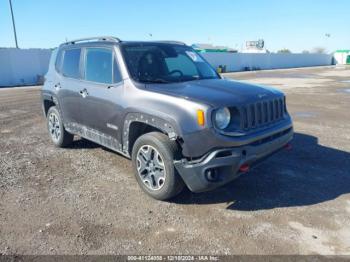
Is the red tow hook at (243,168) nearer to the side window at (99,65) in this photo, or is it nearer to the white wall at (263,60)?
the side window at (99,65)

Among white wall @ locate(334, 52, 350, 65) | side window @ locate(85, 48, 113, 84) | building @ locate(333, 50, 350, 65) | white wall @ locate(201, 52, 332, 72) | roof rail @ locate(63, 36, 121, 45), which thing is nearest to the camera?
side window @ locate(85, 48, 113, 84)

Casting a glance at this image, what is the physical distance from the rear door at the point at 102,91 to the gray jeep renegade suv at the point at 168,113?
0.05 ft

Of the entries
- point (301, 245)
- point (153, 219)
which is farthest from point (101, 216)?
point (301, 245)

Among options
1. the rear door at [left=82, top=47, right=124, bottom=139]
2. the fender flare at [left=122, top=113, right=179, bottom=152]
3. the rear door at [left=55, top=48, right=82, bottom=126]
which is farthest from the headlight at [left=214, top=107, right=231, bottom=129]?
the rear door at [left=55, top=48, right=82, bottom=126]

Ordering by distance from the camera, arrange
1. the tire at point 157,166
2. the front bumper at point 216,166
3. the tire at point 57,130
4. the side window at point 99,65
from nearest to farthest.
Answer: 1. the front bumper at point 216,166
2. the tire at point 157,166
3. the side window at point 99,65
4. the tire at point 57,130

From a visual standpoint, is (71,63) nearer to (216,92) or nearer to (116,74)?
(116,74)

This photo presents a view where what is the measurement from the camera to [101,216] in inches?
150

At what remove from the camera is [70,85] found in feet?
18.1

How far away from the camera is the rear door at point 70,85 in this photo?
5.37 m

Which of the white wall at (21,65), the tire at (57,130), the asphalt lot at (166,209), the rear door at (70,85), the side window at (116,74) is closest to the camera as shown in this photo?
the asphalt lot at (166,209)

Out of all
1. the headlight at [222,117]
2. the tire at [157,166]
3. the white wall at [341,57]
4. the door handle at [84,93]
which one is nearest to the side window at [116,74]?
the door handle at [84,93]

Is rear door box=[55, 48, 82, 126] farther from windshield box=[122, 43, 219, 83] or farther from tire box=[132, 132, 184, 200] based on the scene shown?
tire box=[132, 132, 184, 200]

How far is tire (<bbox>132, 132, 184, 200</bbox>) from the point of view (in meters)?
3.75

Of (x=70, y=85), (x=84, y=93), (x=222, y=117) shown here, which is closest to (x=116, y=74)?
(x=84, y=93)
